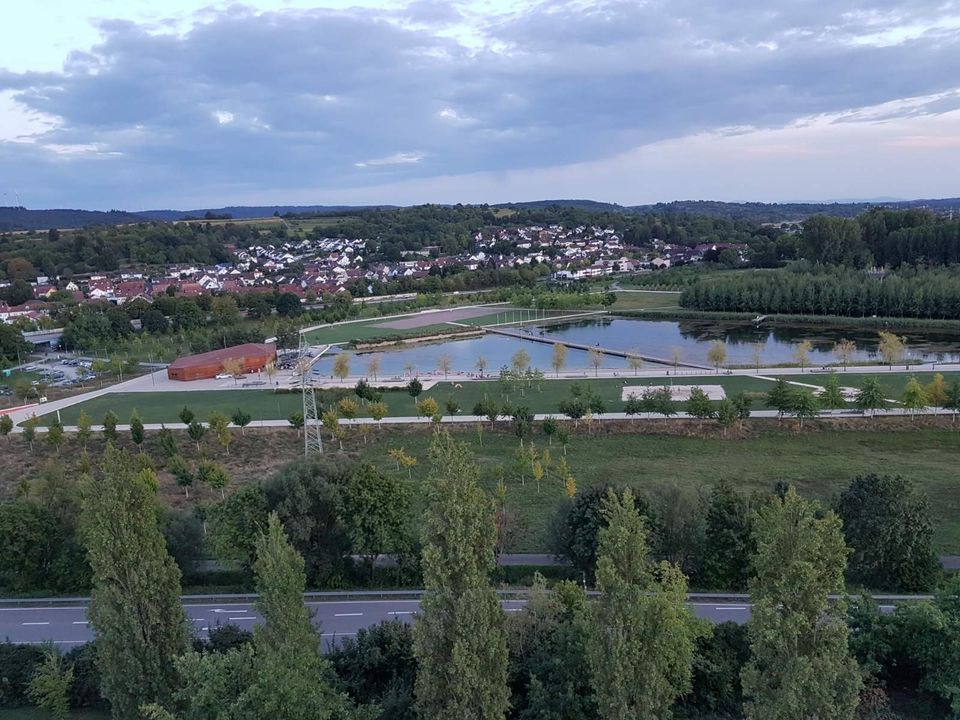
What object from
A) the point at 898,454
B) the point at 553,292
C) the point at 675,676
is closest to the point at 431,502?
the point at 675,676

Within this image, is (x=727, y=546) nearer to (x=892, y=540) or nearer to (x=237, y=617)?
(x=892, y=540)

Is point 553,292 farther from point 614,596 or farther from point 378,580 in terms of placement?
point 614,596

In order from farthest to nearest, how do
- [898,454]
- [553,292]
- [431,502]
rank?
[553,292], [898,454], [431,502]

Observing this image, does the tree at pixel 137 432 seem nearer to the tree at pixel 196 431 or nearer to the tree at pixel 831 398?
the tree at pixel 196 431

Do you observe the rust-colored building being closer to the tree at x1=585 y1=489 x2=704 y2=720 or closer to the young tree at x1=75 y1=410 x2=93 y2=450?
the young tree at x1=75 y1=410 x2=93 y2=450

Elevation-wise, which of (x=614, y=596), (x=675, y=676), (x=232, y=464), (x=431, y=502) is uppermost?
(x=431, y=502)

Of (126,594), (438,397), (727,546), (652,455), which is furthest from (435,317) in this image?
(126,594)

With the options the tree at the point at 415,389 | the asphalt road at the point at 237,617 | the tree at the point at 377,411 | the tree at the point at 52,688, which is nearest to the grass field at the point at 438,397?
the tree at the point at 415,389

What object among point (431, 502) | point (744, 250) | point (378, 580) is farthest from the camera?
point (744, 250)
